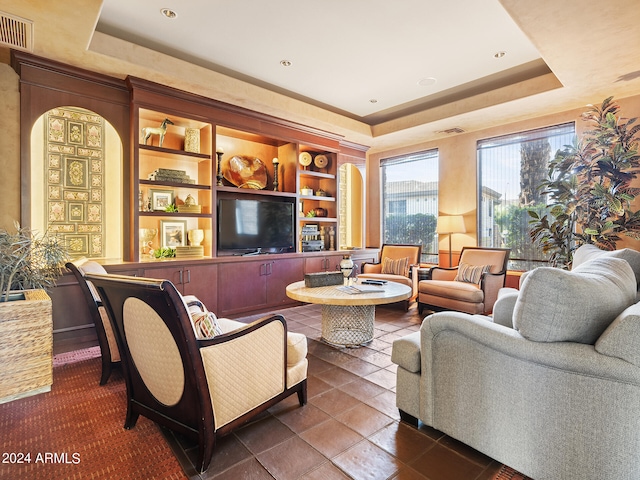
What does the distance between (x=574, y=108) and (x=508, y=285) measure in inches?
99.9

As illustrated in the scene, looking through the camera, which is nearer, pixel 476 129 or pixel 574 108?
pixel 574 108

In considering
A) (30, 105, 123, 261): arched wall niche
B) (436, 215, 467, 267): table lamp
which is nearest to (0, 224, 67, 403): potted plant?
(30, 105, 123, 261): arched wall niche

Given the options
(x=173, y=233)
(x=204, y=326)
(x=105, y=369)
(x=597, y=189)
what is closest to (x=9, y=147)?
(x=173, y=233)

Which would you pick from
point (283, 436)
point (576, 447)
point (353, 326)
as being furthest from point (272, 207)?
point (576, 447)

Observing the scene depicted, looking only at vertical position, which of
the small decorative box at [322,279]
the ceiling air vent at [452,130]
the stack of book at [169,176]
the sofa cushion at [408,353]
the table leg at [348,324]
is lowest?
the table leg at [348,324]

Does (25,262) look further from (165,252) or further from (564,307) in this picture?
(564,307)

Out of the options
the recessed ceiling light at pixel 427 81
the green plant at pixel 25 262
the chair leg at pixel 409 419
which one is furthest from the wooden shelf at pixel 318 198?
the chair leg at pixel 409 419

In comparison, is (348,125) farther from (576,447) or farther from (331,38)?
(576,447)

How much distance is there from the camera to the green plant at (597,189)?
356 centimetres

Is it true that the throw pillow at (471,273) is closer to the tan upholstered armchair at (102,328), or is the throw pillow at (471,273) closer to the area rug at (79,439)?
the area rug at (79,439)

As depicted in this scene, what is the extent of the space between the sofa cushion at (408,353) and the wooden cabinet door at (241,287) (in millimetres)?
2859

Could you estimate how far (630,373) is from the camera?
1222 mm

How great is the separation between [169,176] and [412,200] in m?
4.21

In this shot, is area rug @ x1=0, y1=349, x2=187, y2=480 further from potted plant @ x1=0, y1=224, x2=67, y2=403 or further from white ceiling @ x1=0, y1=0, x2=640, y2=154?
white ceiling @ x1=0, y1=0, x2=640, y2=154
